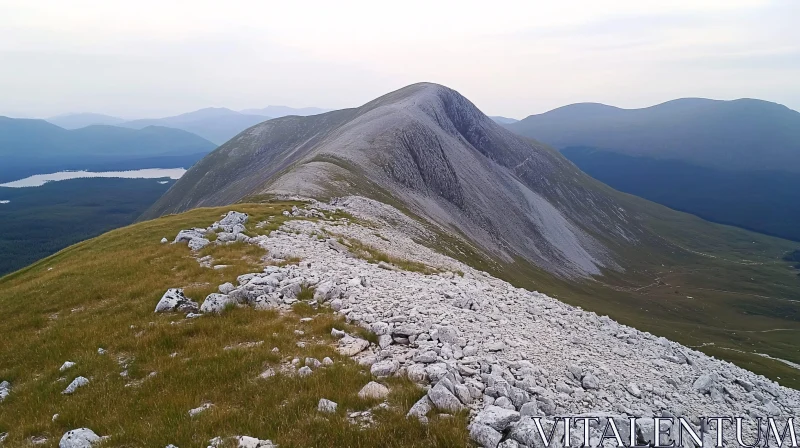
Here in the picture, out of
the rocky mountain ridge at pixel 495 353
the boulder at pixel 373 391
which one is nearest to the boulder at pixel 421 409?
the rocky mountain ridge at pixel 495 353

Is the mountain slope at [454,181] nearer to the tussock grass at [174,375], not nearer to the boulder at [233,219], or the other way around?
the boulder at [233,219]

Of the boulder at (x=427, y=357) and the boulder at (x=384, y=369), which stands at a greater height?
the boulder at (x=427, y=357)

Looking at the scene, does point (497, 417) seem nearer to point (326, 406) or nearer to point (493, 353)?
point (326, 406)

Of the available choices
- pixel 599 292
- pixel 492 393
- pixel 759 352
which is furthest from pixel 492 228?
pixel 492 393

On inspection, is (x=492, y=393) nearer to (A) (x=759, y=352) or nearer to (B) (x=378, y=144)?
(B) (x=378, y=144)

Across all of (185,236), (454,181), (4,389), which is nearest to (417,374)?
(4,389)

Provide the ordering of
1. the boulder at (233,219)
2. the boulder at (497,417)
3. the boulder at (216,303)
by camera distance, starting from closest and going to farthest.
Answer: the boulder at (497,417) < the boulder at (216,303) < the boulder at (233,219)
